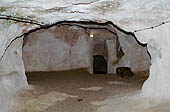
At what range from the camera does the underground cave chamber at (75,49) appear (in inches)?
491

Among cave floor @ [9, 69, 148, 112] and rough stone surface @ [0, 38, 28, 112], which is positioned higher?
rough stone surface @ [0, 38, 28, 112]

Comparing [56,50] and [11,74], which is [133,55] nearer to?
[56,50]

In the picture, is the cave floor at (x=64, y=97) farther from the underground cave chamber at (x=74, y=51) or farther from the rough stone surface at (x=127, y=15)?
the underground cave chamber at (x=74, y=51)

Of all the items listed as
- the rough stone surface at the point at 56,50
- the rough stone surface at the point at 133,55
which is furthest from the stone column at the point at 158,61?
the rough stone surface at the point at 56,50

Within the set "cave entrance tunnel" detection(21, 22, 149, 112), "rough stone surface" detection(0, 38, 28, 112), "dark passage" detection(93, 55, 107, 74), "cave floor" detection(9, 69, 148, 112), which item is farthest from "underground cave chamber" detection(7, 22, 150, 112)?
"dark passage" detection(93, 55, 107, 74)

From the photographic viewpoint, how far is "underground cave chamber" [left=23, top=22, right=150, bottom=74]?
1248cm

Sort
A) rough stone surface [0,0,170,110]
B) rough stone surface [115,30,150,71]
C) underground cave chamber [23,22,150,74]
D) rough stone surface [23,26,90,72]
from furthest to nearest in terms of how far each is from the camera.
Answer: rough stone surface [23,26,90,72]
underground cave chamber [23,22,150,74]
rough stone surface [115,30,150,71]
rough stone surface [0,0,170,110]

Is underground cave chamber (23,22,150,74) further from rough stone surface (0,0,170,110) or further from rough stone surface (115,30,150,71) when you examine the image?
rough stone surface (0,0,170,110)

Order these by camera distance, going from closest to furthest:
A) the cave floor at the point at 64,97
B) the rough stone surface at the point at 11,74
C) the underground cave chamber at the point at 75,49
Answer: the cave floor at the point at 64,97 < the rough stone surface at the point at 11,74 < the underground cave chamber at the point at 75,49

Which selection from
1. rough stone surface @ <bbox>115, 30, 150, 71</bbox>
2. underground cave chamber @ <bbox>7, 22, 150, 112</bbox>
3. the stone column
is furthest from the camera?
underground cave chamber @ <bbox>7, 22, 150, 112</bbox>

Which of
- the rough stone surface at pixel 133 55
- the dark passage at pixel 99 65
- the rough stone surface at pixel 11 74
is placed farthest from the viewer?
the dark passage at pixel 99 65

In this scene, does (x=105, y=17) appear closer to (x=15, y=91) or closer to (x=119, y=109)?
(x=119, y=109)

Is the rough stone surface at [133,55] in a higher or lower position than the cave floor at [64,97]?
higher

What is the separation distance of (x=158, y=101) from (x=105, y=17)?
262cm
